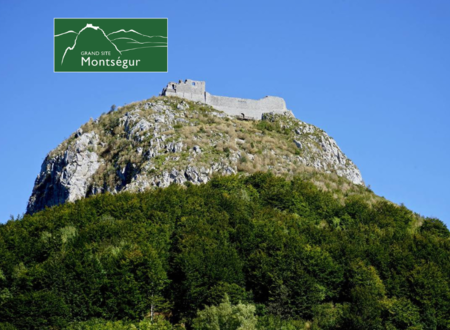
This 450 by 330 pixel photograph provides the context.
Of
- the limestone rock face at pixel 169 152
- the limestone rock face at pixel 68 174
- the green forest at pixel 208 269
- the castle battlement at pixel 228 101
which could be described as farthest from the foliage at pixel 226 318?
the castle battlement at pixel 228 101

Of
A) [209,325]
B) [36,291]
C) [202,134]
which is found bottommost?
[209,325]

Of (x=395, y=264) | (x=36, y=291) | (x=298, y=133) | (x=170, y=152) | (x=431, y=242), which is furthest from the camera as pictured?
(x=298, y=133)

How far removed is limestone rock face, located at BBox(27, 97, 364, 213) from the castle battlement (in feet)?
7.04

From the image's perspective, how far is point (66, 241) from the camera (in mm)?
60406

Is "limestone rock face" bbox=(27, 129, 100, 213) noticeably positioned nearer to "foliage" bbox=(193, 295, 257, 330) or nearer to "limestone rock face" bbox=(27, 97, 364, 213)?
"limestone rock face" bbox=(27, 97, 364, 213)

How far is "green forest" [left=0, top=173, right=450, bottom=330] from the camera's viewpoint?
2068 inches

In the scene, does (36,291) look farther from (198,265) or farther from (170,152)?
(170,152)

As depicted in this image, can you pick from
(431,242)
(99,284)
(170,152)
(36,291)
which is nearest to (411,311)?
(431,242)

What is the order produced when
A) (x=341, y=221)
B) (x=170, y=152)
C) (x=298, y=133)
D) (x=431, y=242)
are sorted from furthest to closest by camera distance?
1. (x=298, y=133)
2. (x=170, y=152)
3. (x=341, y=221)
4. (x=431, y=242)

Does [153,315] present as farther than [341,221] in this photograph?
No

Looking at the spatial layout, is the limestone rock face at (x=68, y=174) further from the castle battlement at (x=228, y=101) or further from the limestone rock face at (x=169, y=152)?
the castle battlement at (x=228, y=101)

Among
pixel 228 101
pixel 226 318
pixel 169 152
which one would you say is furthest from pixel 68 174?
pixel 226 318

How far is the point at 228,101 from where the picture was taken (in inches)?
4018

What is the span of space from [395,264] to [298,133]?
38971mm
